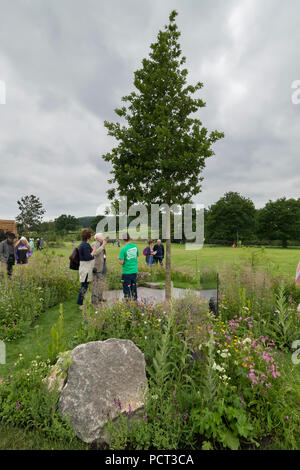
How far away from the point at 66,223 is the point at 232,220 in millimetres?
103278

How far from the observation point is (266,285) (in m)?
5.93

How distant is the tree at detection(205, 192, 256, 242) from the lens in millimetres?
61656

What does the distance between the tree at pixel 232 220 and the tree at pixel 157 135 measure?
188ft

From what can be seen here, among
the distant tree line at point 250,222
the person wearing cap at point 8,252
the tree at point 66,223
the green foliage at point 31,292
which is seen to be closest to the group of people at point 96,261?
the green foliage at point 31,292

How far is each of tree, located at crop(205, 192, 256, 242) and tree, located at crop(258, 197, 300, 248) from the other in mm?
3371

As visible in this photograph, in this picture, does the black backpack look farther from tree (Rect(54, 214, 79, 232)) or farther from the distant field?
tree (Rect(54, 214, 79, 232))

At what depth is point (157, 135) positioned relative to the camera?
6.14 m

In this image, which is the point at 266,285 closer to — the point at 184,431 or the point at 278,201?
the point at 184,431

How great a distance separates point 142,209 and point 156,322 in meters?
3.73

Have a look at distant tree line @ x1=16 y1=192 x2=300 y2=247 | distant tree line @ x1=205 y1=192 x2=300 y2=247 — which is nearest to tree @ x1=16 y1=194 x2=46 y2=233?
distant tree line @ x1=16 y1=192 x2=300 y2=247

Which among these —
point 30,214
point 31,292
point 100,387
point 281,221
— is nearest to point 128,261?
point 31,292

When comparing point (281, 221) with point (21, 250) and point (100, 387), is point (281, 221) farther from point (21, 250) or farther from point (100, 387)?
point (100, 387)

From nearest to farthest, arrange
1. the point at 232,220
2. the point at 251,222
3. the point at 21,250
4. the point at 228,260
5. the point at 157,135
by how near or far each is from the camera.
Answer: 1. the point at 157,135
2. the point at 228,260
3. the point at 21,250
4. the point at 232,220
5. the point at 251,222

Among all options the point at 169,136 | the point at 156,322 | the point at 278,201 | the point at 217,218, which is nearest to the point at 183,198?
the point at 169,136
